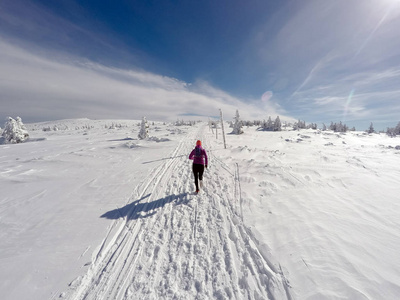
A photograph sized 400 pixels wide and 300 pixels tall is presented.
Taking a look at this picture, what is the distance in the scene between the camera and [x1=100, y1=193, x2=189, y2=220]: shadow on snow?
16.8 ft

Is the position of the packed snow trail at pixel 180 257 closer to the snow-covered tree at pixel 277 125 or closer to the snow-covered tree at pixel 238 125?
the snow-covered tree at pixel 238 125

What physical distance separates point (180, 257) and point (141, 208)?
8.77ft

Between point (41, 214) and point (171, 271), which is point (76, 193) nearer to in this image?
point (41, 214)

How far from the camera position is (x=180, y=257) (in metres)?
3.52

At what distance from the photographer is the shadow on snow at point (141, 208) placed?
513 cm

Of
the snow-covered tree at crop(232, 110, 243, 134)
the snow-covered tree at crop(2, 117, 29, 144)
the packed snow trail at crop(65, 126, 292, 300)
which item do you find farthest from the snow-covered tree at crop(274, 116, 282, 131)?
the snow-covered tree at crop(2, 117, 29, 144)


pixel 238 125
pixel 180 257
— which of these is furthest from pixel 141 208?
pixel 238 125

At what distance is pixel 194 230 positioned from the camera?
14.3ft

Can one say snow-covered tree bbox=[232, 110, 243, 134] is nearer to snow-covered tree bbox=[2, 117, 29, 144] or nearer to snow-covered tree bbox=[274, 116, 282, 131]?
snow-covered tree bbox=[274, 116, 282, 131]

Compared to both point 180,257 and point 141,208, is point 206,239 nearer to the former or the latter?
point 180,257

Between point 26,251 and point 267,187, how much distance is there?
7540mm

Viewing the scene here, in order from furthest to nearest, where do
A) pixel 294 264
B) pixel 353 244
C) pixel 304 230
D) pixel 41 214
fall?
pixel 41 214 → pixel 304 230 → pixel 353 244 → pixel 294 264

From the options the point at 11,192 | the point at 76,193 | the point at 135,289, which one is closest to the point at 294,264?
the point at 135,289

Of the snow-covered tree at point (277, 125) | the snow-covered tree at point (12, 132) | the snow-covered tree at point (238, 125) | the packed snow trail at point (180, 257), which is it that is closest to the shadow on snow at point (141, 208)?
the packed snow trail at point (180, 257)
